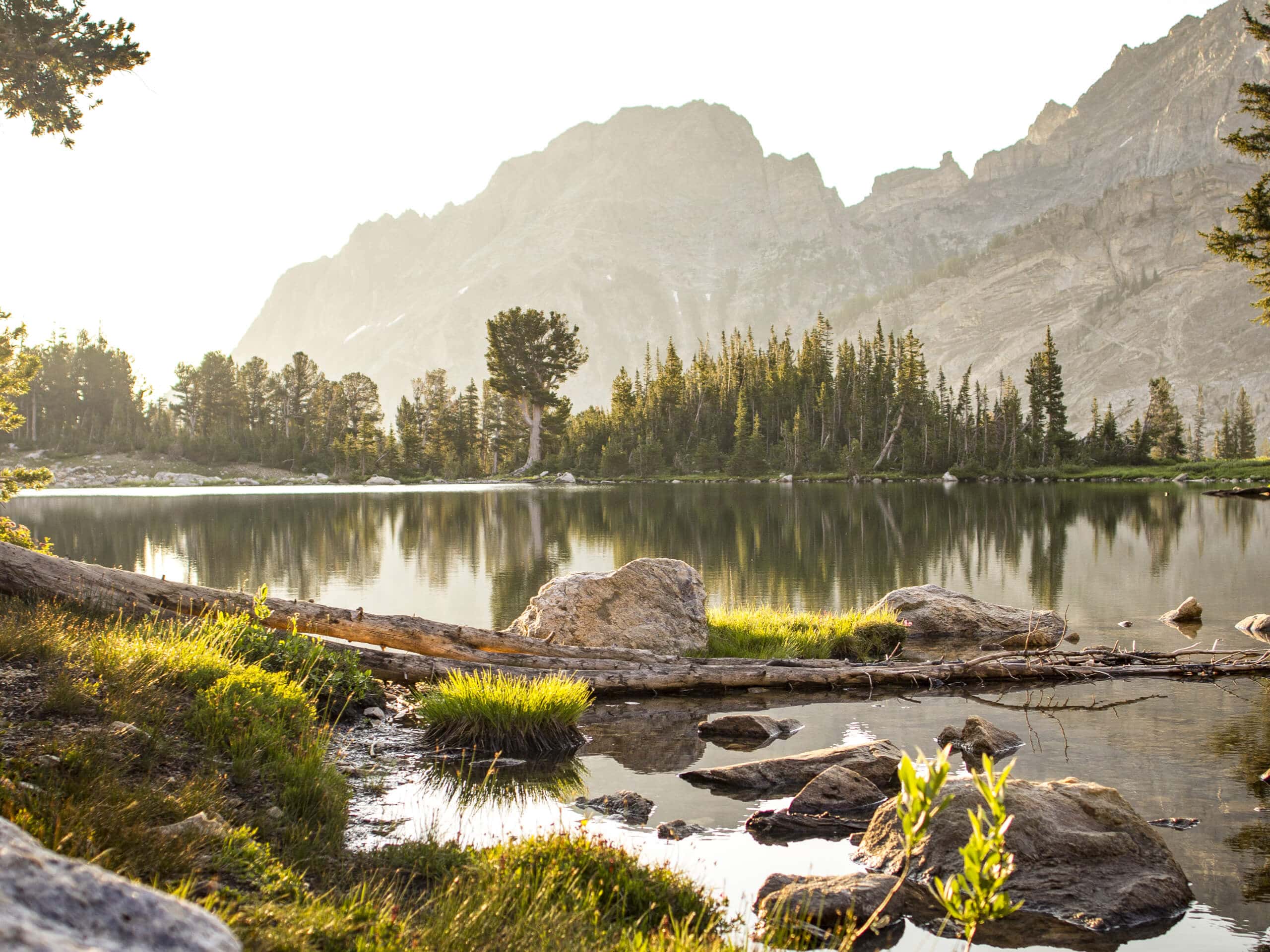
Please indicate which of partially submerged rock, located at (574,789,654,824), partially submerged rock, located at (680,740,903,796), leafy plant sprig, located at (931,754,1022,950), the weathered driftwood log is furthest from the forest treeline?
leafy plant sprig, located at (931,754,1022,950)

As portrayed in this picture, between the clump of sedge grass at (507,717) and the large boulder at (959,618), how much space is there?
34.0ft

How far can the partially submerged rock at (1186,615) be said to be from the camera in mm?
20609

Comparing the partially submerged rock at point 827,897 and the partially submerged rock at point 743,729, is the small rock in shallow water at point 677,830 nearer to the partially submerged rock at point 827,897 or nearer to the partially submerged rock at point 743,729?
the partially submerged rock at point 827,897

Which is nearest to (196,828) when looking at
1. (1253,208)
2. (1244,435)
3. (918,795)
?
(918,795)

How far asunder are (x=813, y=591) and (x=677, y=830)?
16.8 m

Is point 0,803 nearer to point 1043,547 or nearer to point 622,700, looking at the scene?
point 622,700

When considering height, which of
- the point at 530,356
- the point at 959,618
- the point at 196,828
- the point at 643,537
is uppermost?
the point at 530,356

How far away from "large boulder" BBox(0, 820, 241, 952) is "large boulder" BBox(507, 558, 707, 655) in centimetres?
1291

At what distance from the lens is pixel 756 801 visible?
955 centimetres

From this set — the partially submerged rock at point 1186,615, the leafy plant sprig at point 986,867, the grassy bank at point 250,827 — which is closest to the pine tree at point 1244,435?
the partially submerged rock at point 1186,615

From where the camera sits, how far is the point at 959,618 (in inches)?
773

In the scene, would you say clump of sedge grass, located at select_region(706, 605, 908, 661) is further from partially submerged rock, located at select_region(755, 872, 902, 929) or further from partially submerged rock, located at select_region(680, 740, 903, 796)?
partially submerged rock, located at select_region(755, 872, 902, 929)

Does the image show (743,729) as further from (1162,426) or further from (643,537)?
(1162,426)

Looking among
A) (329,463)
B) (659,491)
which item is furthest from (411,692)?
(329,463)
